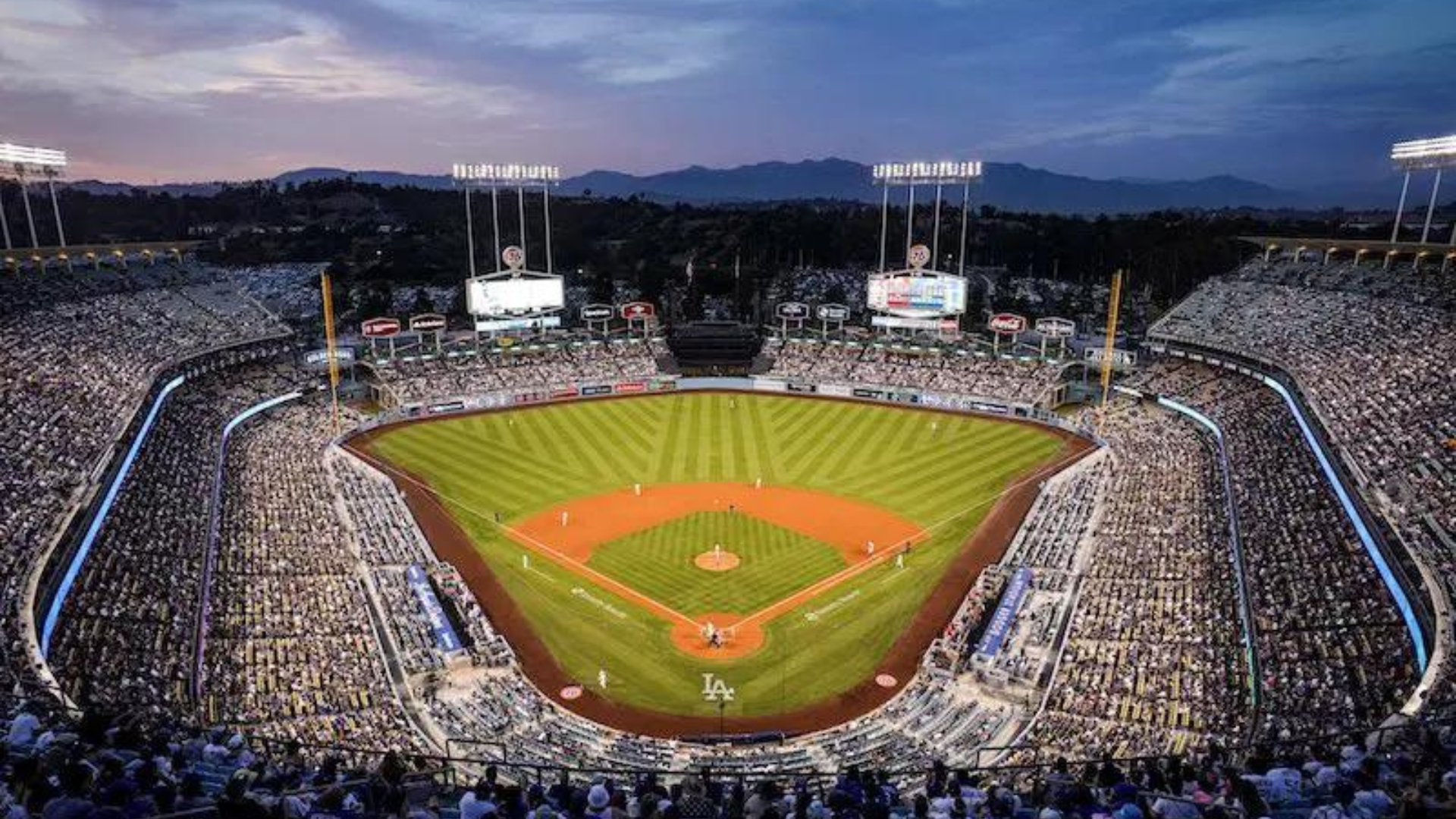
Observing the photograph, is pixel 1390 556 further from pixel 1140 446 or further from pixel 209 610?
pixel 209 610

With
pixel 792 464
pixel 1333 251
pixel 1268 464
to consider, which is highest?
pixel 1333 251

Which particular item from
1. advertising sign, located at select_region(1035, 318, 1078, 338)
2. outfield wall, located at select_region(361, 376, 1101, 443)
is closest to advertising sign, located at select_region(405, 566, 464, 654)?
outfield wall, located at select_region(361, 376, 1101, 443)

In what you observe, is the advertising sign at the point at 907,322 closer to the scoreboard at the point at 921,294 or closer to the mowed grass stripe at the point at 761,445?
the scoreboard at the point at 921,294

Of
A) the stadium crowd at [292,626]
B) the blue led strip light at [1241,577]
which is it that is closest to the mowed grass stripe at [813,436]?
the blue led strip light at [1241,577]

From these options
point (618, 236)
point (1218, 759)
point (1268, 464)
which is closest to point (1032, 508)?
point (1268, 464)

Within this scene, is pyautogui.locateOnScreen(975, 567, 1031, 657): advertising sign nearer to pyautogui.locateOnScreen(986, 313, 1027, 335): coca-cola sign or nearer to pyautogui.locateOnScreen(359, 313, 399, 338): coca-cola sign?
pyautogui.locateOnScreen(986, 313, 1027, 335): coca-cola sign

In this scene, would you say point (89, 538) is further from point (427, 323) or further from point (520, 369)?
point (427, 323)
